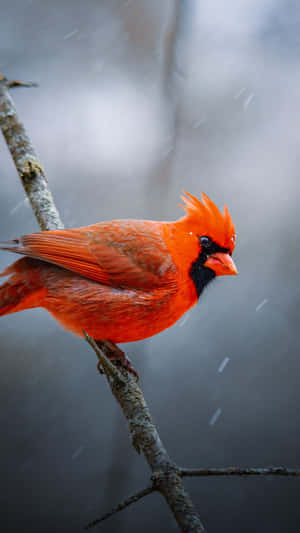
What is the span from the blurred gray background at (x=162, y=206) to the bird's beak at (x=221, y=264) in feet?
1.56

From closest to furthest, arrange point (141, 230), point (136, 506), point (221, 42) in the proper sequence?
point (141, 230)
point (136, 506)
point (221, 42)

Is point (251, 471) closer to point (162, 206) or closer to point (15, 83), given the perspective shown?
point (162, 206)

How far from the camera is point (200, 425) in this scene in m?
1.45

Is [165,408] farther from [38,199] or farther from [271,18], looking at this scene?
[271,18]

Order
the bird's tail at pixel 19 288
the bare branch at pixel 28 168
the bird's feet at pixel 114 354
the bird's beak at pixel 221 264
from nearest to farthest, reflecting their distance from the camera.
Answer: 1. the bird's beak at pixel 221 264
2. the bird's tail at pixel 19 288
3. the bird's feet at pixel 114 354
4. the bare branch at pixel 28 168

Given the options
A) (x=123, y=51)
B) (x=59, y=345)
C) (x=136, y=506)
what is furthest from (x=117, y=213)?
(x=136, y=506)

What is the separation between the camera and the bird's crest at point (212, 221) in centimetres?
87

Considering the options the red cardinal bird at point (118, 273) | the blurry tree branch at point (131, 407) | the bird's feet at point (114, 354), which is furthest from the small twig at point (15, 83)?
the bird's feet at point (114, 354)

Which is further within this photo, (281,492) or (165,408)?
(165,408)

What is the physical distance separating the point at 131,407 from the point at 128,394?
0.04m

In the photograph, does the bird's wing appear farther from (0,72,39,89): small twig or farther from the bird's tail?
(0,72,39,89): small twig

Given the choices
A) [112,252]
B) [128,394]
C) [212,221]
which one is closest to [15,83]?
[112,252]

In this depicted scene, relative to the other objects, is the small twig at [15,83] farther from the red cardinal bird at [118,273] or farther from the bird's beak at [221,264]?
the bird's beak at [221,264]

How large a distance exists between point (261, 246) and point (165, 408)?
0.72m
